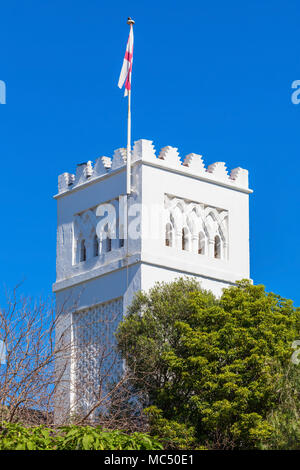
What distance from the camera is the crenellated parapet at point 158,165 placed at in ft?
124

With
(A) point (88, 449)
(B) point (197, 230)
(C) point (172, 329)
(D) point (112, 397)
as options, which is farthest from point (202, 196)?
(A) point (88, 449)

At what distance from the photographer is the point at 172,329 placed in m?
33.2

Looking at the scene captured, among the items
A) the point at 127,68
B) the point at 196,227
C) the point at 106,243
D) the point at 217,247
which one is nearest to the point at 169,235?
the point at 196,227

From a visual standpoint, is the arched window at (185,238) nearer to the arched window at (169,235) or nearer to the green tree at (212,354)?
the arched window at (169,235)

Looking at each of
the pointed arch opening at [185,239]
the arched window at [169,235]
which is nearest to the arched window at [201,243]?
the pointed arch opening at [185,239]

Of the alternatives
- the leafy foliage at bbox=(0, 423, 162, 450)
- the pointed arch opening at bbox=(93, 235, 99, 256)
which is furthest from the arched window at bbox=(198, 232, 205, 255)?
the leafy foliage at bbox=(0, 423, 162, 450)

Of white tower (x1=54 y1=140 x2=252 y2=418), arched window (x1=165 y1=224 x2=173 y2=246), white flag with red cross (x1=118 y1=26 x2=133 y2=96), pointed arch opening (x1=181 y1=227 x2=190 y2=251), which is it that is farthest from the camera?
pointed arch opening (x1=181 y1=227 x2=190 y2=251)

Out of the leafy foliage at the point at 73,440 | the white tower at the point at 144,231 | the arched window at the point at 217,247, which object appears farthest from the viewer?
the arched window at the point at 217,247

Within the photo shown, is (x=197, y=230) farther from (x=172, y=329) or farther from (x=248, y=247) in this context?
(x=172, y=329)

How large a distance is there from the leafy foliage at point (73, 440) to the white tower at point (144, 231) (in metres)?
13.5

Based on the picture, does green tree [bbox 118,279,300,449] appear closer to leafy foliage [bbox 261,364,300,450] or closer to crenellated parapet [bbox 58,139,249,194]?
leafy foliage [bbox 261,364,300,450]

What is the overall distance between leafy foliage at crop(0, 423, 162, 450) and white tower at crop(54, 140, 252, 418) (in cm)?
1353

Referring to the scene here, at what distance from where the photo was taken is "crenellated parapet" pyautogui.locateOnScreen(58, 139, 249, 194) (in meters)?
37.7

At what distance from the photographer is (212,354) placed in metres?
31.3
